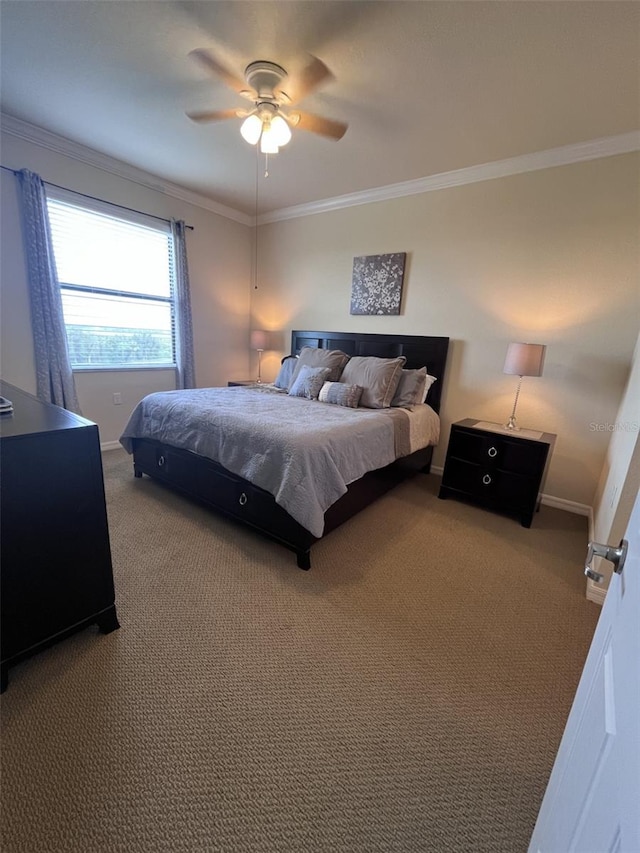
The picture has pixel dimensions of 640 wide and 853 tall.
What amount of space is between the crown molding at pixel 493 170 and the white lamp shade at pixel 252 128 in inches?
73.2

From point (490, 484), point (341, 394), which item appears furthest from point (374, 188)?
point (490, 484)

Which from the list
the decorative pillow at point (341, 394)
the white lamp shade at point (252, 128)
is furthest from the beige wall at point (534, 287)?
the white lamp shade at point (252, 128)

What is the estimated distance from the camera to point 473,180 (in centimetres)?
305

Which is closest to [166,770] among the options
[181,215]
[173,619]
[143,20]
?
[173,619]

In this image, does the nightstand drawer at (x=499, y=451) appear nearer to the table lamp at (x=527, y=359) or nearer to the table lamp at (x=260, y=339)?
the table lamp at (x=527, y=359)

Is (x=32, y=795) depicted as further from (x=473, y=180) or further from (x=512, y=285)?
(x=473, y=180)

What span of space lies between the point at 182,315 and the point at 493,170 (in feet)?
10.9

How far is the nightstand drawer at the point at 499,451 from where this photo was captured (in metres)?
2.61

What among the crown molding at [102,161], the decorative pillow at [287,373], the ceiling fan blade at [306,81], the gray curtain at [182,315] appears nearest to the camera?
the ceiling fan blade at [306,81]

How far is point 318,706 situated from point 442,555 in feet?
4.12

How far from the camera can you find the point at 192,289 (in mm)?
4238

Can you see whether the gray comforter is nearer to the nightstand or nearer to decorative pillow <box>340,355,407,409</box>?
decorative pillow <box>340,355,407,409</box>

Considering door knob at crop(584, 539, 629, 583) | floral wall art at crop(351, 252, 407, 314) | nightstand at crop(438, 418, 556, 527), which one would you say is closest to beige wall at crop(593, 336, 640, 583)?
nightstand at crop(438, 418, 556, 527)

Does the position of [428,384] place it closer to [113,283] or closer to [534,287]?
[534,287]
